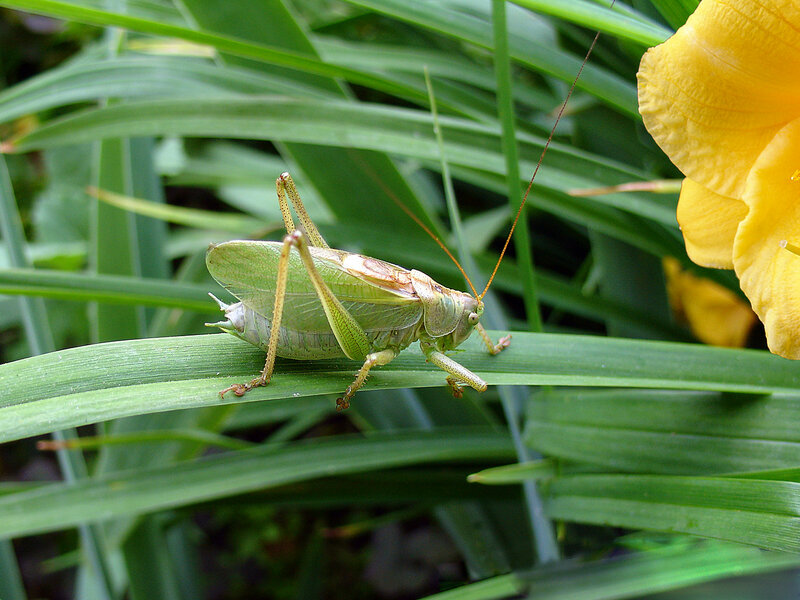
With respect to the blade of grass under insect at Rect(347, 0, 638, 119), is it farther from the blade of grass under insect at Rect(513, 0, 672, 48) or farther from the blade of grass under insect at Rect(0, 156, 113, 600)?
the blade of grass under insect at Rect(0, 156, 113, 600)

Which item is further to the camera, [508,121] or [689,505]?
[508,121]

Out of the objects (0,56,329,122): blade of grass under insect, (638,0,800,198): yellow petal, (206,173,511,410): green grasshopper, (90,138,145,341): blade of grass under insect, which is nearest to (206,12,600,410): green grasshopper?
(206,173,511,410): green grasshopper

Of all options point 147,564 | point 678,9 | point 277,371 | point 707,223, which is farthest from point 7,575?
point 678,9

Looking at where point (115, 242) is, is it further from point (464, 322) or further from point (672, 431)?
point (672, 431)

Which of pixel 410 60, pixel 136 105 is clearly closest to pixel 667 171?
pixel 410 60

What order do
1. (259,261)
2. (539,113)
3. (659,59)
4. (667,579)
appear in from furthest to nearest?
(539,113), (259,261), (659,59), (667,579)

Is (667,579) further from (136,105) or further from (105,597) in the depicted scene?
(136,105)
